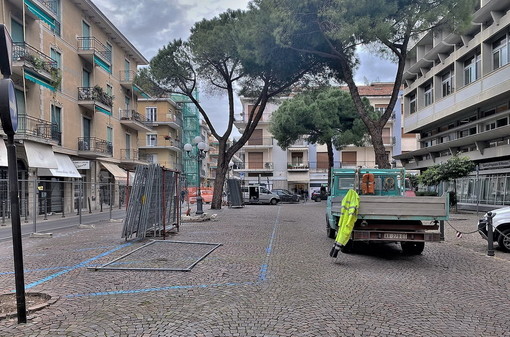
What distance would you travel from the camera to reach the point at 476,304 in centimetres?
532

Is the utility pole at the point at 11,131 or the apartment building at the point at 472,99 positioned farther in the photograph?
the apartment building at the point at 472,99

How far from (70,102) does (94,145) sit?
3707 mm

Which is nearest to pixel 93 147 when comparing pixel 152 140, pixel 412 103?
pixel 152 140

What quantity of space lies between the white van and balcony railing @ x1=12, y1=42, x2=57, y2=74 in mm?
20371

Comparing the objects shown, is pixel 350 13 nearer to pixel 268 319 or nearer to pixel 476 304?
pixel 476 304

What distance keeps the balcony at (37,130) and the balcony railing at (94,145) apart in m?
2.66

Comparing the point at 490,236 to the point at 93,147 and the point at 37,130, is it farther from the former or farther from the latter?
the point at 93,147

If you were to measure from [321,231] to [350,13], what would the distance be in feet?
24.9

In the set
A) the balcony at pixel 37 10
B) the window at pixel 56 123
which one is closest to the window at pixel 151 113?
the window at pixel 56 123

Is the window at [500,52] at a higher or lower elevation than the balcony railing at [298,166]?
higher

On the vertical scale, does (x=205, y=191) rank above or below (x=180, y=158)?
below

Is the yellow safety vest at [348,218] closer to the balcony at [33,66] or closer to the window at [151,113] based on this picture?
the balcony at [33,66]

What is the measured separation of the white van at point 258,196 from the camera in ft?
120

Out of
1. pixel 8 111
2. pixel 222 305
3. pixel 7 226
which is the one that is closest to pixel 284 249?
pixel 222 305
